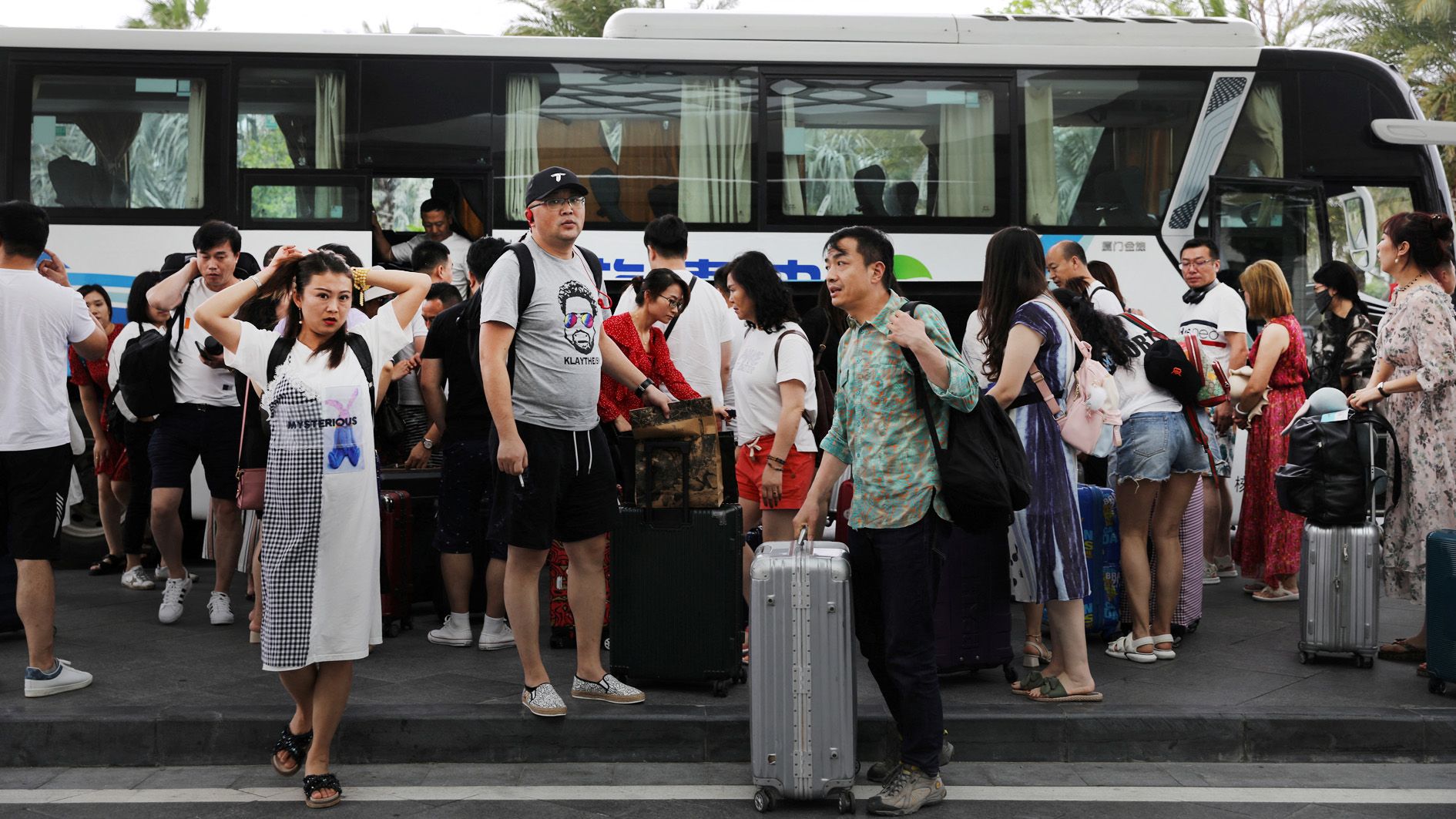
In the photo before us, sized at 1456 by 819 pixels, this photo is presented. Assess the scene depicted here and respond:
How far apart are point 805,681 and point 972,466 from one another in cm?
91

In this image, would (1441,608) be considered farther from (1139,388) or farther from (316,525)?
(316,525)

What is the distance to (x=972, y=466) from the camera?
4.21m

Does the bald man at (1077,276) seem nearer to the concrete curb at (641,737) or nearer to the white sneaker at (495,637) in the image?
the concrete curb at (641,737)

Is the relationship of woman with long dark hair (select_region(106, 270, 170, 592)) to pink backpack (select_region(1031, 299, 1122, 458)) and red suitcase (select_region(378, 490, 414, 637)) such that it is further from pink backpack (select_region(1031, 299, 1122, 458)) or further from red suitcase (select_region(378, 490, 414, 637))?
pink backpack (select_region(1031, 299, 1122, 458))

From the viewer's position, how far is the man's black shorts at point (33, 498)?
209 inches

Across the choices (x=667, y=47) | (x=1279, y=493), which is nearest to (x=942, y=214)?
(x=667, y=47)

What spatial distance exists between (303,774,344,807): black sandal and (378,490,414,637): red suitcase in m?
2.16

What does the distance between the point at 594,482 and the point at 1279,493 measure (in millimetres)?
3268

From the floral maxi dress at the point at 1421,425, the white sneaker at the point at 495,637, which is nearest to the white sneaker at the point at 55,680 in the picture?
the white sneaker at the point at 495,637

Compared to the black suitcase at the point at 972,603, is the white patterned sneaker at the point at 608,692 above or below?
below

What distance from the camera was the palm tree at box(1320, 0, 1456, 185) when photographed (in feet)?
80.9

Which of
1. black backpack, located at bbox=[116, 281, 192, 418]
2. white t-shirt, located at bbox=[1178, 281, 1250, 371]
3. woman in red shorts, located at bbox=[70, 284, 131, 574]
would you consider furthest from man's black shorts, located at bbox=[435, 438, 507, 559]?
white t-shirt, located at bbox=[1178, 281, 1250, 371]

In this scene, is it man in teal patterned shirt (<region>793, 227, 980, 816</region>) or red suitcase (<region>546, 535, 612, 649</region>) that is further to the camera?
red suitcase (<region>546, 535, 612, 649</region>)

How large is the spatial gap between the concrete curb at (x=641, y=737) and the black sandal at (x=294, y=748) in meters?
0.28
